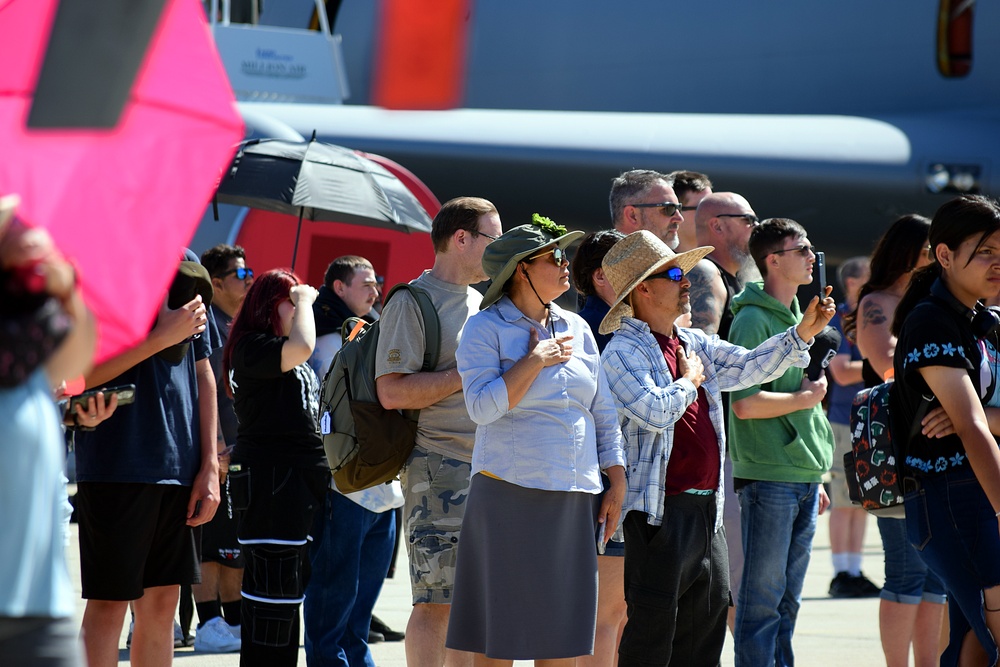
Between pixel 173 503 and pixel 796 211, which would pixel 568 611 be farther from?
pixel 796 211

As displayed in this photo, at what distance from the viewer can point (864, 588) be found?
7602 mm

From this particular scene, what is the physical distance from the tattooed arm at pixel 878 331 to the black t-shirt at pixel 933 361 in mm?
1102

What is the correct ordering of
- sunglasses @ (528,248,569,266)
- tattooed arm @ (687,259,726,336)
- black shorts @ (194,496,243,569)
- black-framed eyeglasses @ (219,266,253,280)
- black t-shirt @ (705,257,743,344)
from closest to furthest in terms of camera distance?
sunglasses @ (528,248,569,266) → tattooed arm @ (687,259,726,336) → black t-shirt @ (705,257,743,344) → black shorts @ (194,496,243,569) → black-framed eyeglasses @ (219,266,253,280)

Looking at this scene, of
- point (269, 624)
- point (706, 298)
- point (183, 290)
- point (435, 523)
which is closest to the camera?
point (183, 290)

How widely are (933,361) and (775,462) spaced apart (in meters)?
1.22

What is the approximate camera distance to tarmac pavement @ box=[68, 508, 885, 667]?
5.67m

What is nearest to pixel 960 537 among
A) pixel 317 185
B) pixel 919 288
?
pixel 919 288

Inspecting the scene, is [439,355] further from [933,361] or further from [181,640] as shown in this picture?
[181,640]

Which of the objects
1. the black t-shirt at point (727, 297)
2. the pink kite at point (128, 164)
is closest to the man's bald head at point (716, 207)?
the black t-shirt at point (727, 297)

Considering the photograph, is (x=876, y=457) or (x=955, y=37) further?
(x=955, y=37)

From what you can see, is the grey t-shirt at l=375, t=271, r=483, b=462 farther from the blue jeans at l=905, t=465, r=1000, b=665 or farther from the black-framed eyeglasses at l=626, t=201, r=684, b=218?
the blue jeans at l=905, t=465, r=1000, b=665

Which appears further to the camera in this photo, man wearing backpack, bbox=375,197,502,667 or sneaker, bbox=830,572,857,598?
sneaker, bbox=830,572,857,598

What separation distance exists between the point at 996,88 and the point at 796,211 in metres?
2.71

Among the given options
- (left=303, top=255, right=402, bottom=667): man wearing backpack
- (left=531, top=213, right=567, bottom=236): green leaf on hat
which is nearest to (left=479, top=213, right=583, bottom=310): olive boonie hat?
(left=531, top=213, right=567, bottom=236): green leaf on hat
